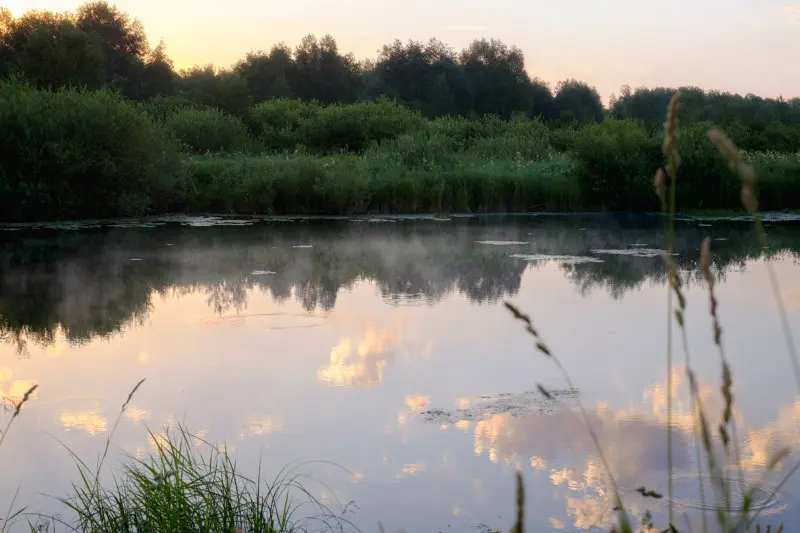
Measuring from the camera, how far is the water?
4.43 meters

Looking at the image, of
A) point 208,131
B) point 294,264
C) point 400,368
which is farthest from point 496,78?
point 400,368

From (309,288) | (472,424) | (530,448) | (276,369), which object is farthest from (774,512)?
(309,288)

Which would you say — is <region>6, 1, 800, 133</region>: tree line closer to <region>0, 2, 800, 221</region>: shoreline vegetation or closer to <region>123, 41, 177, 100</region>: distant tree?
<region>123, 41, 177, 100</region>: distant tree

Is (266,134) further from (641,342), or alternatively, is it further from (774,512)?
(774,512)

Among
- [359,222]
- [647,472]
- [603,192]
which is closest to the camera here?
[647,472]

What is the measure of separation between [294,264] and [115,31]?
46.7 m

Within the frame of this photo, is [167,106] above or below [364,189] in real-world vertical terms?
above

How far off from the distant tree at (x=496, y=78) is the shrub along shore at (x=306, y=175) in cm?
3410

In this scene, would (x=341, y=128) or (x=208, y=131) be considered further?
(x=341, y=128)

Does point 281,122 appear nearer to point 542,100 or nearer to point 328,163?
point 328,163

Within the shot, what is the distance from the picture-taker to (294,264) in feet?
39.2

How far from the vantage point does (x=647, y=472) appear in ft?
15.0

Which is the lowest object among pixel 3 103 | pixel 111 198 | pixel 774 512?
pixel 774 512

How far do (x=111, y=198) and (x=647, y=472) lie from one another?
49.3ft
